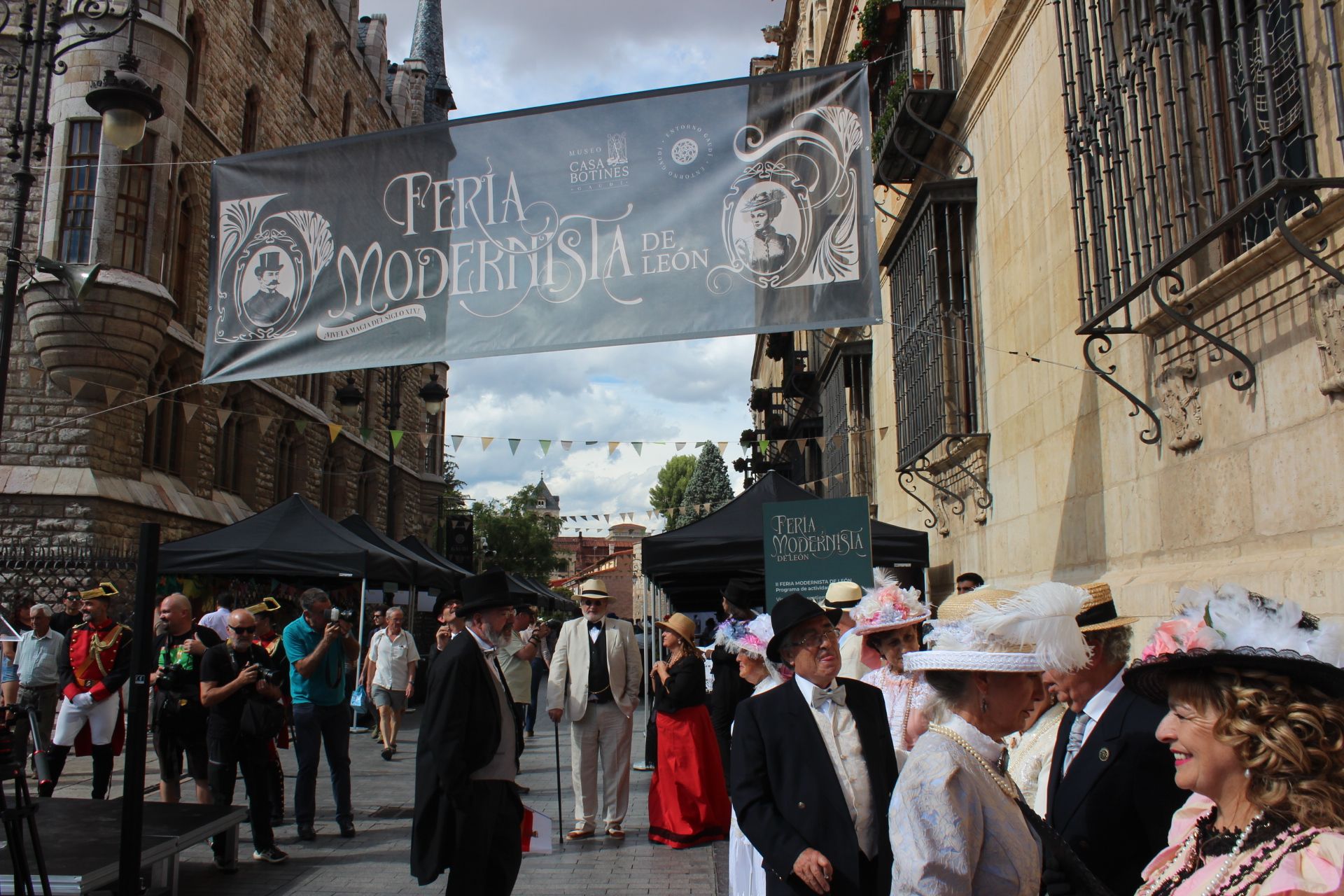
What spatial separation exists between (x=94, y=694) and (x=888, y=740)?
750cm

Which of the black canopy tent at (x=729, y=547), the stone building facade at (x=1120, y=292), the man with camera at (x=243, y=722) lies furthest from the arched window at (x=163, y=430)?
the stone building facade at (x=1120, y=292)

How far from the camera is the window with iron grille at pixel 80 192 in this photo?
18.0m

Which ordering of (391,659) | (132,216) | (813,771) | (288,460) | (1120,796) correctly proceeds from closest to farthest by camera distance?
(1120,796) < (813,771) < (391,659) < (132,216) < (288,460)

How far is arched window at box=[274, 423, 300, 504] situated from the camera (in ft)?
91.9

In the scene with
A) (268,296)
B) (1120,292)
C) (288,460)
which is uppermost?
(288,460)

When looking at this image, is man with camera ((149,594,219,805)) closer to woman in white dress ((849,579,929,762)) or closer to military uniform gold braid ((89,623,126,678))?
military uniform gold braid ((89,623,126,678))

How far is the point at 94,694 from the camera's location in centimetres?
860

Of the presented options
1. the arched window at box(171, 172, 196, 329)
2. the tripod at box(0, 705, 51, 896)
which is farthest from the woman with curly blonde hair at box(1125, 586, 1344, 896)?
the arched window at box(171, 172, 196, 329)

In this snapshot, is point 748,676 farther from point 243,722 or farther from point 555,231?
point 243,722

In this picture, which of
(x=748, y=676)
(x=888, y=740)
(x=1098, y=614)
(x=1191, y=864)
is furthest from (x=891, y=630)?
(x=1191, y=864)

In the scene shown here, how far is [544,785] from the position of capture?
35.4 feet

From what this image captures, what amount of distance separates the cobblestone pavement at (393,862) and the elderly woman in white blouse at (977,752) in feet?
14.0

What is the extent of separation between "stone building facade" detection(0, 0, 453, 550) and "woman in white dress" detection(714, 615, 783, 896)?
31.4 feet

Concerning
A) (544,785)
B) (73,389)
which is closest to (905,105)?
(544,785)
